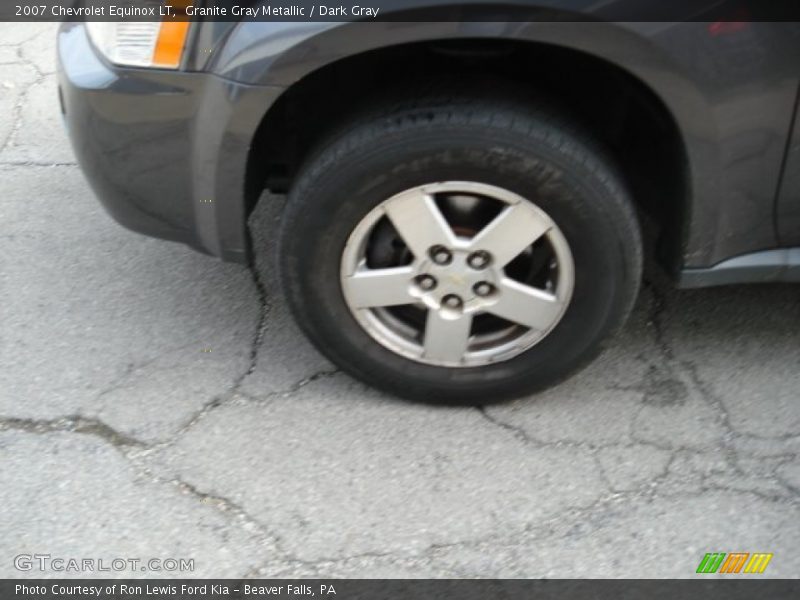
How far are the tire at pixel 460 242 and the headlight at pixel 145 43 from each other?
0.41 m

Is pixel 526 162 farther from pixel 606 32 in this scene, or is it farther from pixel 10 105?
pixel 10 105

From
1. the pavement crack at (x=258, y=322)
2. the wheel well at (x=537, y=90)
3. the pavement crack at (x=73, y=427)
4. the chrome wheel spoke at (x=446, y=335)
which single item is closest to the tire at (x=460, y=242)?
the chrome wheel spoke at (x=446, y=335)

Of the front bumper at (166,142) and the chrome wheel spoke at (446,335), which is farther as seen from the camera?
the chrome wheel spoke at (446,335)

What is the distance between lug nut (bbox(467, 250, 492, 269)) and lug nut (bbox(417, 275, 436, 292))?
0.10 metres

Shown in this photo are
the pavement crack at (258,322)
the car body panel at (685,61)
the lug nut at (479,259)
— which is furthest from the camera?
the pavement crack at (258,322)

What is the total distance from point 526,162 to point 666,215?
1.63ft

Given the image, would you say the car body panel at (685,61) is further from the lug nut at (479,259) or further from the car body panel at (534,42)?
the lug nut at (479,259)

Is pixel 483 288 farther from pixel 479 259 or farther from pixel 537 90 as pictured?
pixel 537 90

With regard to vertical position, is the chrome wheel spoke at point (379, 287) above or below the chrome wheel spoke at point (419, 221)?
below

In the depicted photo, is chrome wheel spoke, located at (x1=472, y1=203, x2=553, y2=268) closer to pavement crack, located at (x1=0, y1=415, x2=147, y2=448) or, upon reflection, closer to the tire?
the tire

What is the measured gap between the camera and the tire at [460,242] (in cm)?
218

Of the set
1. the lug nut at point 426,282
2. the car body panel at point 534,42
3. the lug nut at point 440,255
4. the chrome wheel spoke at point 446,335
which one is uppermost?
the car body panel at point 534,42

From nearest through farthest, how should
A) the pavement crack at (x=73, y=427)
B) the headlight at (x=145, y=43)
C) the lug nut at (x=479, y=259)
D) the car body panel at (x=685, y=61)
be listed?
the car body panel at (x=685, y=61) → the headlight at (x=145, y=43) → the lug nut at (x=479, y=259) → the pavement crack at (x=73, y=427)

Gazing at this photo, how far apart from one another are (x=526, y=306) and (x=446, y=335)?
219 mm
